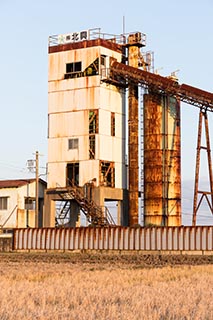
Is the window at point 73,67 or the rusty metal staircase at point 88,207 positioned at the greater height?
the window at point 73,67

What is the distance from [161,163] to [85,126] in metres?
6.59

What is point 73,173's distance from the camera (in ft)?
187

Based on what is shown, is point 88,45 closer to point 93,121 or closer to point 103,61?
→ point 103,61

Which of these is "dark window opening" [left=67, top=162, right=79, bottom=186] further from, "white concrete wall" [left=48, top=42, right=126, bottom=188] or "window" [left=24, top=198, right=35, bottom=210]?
"window" [left=24, top=198, right=35, bottom=210]

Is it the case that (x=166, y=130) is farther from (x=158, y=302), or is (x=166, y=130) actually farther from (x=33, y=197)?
(x=158, y=302)

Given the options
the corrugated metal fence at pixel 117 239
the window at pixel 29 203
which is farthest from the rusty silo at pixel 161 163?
the window at pixel 29 203

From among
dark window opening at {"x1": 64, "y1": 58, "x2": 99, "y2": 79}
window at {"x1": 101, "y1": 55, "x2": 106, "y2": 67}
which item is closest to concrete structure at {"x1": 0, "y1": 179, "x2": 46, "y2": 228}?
dark window opening at {"x1": 64, "y1": 58, "x2": 99, "y2": 79}

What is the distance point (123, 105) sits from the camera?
194 feet

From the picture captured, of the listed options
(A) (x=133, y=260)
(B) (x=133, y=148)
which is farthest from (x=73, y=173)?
(A) (x=133, y=260)

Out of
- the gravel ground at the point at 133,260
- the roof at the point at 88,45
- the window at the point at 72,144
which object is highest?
the roof at the point at 88,45

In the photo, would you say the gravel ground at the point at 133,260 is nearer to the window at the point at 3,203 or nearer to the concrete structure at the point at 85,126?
the concrete structure at the point at 85,126

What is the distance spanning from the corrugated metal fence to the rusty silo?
8449 millimetres

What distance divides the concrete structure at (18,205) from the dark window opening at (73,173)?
5635 mm

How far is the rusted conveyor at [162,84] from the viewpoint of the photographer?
5462 cm
